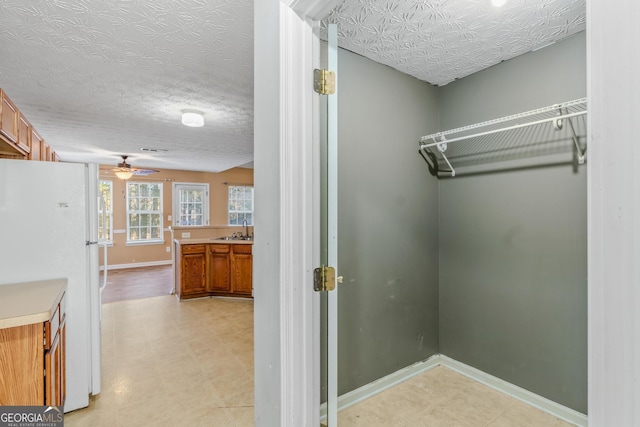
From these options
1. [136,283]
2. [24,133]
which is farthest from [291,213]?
[136,283]

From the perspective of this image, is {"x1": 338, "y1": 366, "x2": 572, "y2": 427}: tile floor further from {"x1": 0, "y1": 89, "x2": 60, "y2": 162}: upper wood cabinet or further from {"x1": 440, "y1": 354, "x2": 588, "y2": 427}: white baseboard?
{"x1": 0, "y1": 89, "x2": 60, "y2": 162}: upper wood cabinet

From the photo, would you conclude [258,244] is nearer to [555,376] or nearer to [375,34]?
[375,34]

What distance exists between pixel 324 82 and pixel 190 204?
737 centimetres

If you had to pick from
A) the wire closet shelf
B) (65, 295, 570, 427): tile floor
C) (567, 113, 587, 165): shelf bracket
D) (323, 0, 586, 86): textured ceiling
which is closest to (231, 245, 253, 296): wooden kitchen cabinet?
(65, 295, 570, 427): tile floor

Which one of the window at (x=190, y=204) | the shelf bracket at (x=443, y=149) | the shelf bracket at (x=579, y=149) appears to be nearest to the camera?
the shelf bracket at (x=579, y=149)

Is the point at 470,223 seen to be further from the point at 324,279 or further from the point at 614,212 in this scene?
the point at 614,212

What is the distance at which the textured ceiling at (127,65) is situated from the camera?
1608 millimetres

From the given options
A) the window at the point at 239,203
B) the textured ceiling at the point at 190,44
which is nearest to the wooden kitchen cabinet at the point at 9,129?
the textured ceiling at the point at 190,44

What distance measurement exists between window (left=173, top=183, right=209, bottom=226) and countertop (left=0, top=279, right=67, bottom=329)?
588 centimetres

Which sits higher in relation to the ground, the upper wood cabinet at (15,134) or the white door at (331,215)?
the upper wood cabinet at (15,134)

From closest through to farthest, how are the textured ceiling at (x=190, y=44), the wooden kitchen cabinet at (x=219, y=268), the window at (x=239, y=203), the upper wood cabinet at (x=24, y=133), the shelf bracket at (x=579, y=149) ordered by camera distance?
the textured ceiling at (x=190, y=44)
the shelf bracket at (x=579, y=149)
the upper wood cabinet at (x=24, y=133)
the wooden kitchen cabinet at (x=219, y=268)
the window at (x=239, y=203)

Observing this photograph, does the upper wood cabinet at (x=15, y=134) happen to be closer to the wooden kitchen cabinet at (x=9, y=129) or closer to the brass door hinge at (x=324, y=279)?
the wooden kitchen cabinet at (x=9, y=129)

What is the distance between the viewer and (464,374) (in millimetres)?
2385

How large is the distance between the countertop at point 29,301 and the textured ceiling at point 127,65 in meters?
1.49
